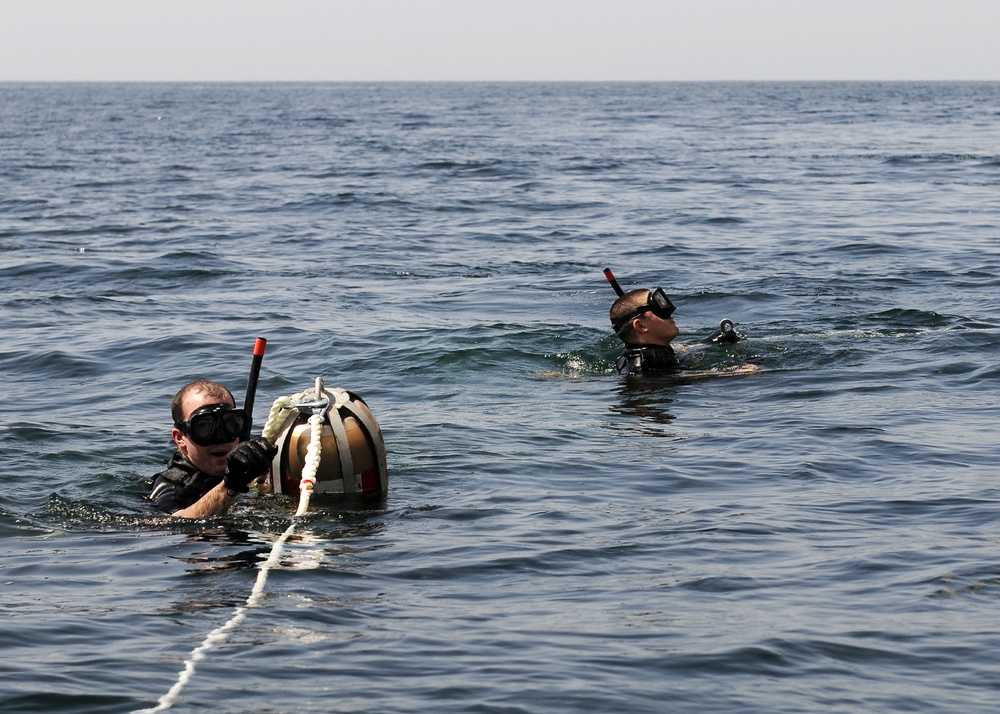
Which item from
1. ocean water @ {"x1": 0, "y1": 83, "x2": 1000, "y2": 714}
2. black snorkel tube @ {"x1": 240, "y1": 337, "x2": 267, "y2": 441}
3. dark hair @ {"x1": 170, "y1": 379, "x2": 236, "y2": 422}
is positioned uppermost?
black snorkel tube @ {"x1": 240, "y1": 337, "x2": 267, "y2": 441}

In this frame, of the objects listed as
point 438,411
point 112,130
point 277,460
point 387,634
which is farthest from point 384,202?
point 112,130

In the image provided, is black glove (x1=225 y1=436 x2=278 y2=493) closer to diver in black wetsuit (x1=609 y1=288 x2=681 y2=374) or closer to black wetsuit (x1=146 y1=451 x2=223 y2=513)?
black wetsuit (x1=146 y1=451 x2=223 y2=513)

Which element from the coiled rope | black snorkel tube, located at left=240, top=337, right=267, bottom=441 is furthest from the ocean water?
black snorkel tube, located at left=240, top=337, right=267, bottom=441

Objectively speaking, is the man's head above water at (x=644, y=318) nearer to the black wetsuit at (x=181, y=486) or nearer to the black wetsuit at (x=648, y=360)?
the black wetsuit at (x=648, y=360)

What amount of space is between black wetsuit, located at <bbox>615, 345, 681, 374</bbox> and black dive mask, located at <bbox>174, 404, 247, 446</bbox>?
17.7ft

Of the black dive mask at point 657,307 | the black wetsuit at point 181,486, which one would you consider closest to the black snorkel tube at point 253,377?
the black wetsuit at point 181,486

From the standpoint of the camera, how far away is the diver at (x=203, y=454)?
24.6 feet

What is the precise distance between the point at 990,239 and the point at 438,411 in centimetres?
1345

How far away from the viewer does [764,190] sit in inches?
1214

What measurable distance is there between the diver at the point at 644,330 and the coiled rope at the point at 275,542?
187 inches

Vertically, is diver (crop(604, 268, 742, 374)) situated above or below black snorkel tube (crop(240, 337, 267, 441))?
below

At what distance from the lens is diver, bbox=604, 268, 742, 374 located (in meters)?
12.2

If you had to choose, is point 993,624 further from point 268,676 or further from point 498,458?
point 498,458

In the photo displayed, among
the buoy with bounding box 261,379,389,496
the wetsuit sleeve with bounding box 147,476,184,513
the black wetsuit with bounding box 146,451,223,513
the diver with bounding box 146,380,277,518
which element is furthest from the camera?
the wetsuit sleeve with bounding box 147,476,184,513
